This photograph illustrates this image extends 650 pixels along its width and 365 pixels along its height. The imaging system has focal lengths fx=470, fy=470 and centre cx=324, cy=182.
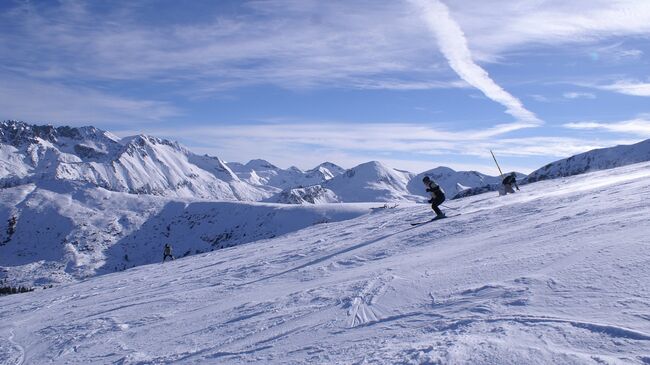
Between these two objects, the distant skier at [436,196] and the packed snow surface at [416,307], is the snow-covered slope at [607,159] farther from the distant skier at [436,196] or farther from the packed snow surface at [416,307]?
the packed snow surface at [416,307]

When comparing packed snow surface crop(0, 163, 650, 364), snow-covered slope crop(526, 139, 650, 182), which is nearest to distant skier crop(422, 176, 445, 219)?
packed snow surface crop(0, 163, 650, 364)

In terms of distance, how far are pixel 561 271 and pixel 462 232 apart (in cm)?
663

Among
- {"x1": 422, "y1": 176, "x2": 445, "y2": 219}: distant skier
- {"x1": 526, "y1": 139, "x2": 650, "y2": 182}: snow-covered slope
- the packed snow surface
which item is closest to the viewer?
Answer: the packed snow surface

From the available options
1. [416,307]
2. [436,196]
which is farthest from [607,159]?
[416,307]

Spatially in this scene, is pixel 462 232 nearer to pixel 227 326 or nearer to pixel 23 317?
pixel 227 326

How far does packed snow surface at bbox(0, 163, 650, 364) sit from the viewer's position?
544 cm

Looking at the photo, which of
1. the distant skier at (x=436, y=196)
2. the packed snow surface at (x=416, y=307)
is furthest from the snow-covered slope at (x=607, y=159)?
the packed snow surface at (x=416, y=307)

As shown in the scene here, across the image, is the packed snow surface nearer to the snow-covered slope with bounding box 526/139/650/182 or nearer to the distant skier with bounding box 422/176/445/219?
the distant skier with bounding box 422/176/445/219

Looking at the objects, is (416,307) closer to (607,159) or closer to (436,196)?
(436,196)

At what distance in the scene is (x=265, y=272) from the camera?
14.2 m

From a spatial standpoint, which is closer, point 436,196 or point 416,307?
point 416,307

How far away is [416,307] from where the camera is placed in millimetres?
7309

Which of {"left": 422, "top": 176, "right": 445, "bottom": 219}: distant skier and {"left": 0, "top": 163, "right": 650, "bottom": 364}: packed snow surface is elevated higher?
{"left": 422, "top": 176, "right": 445, "bottom": 219}: distant skier

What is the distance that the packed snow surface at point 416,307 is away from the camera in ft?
17.8
